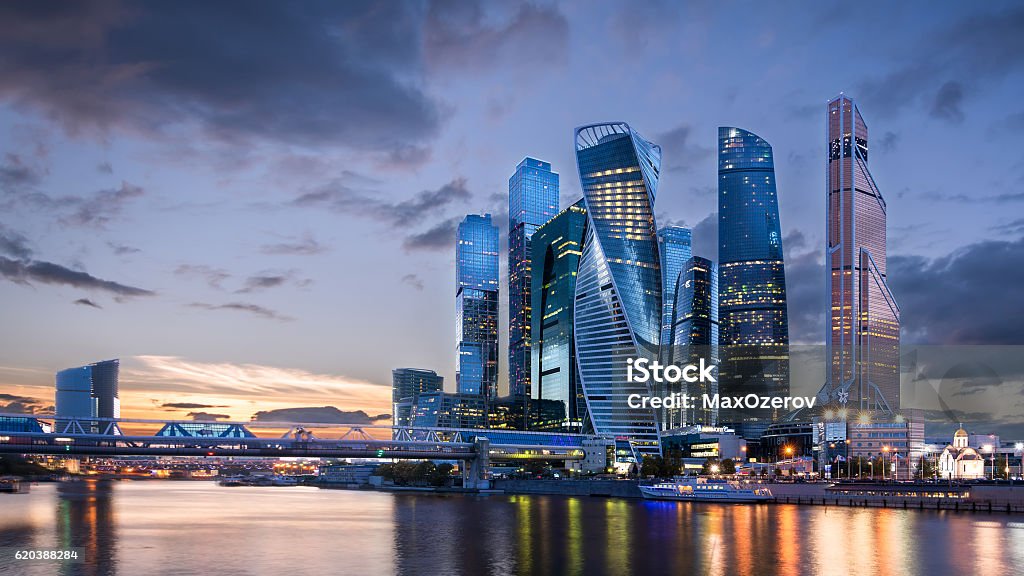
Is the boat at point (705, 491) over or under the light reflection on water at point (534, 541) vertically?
under

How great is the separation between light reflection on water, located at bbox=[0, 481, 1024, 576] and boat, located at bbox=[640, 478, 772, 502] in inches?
548

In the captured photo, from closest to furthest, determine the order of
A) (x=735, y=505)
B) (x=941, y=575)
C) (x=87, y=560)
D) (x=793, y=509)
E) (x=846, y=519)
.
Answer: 1. (x=941, y=575)
2. (x=87, y=560)
3. (x=846, y=519)
4. (x=793, y=509)
5. (x=735, y=505)

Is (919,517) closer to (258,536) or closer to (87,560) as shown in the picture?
(258,536)

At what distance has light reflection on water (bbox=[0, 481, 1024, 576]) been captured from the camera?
2601 inches

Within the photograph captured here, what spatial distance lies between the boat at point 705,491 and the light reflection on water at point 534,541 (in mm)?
13916

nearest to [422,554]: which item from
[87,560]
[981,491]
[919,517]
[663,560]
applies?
[663,560]

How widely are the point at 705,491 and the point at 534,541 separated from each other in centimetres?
7163

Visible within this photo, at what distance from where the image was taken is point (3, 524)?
102 meters

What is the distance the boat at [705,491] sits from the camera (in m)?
143

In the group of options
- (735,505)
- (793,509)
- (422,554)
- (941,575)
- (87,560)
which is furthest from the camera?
(735,505)

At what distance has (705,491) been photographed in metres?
147

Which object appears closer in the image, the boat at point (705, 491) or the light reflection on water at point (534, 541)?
the light reflection on water at point (534, 541)

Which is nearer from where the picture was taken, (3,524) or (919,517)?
(3,524)

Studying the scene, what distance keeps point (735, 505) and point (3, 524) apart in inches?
3881
